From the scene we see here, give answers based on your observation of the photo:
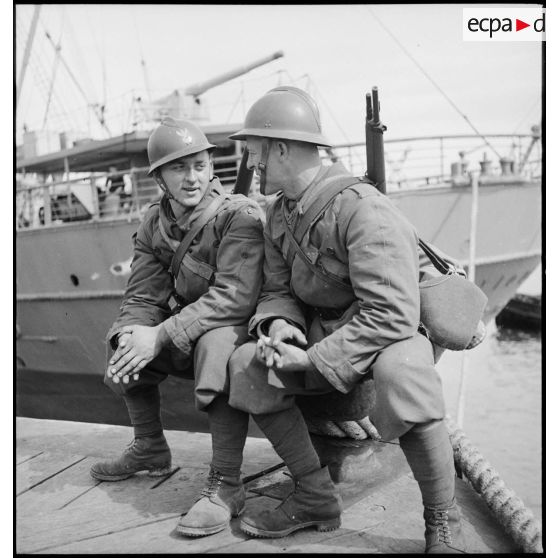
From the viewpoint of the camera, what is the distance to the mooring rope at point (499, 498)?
7.06ft

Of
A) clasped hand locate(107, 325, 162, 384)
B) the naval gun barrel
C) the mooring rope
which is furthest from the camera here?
the naval gun barrel

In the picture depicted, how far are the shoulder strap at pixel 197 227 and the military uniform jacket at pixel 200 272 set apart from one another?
0.7 inches

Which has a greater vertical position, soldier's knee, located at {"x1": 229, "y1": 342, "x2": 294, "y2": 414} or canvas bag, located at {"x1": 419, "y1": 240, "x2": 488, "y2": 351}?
canvas bag, located at {"x1": 419, "y1": 240, "x2": 488, "y2": 351}

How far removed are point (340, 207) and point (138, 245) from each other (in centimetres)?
111

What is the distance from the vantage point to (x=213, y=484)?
2381mm

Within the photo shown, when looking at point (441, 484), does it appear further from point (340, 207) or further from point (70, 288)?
point (70, 288)

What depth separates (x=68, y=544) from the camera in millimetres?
2311

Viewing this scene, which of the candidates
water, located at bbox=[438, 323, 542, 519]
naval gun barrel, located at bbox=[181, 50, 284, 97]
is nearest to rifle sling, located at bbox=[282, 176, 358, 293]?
water, located at bbox=[438, 323, 542, 519]

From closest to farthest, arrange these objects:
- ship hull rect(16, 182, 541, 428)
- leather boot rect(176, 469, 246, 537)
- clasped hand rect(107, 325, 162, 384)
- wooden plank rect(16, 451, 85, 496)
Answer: leather boot rect(176, 469, 246, 537)
clasped hand rect(107, 325, 162, 384)
wooden plank rect(16, 451, 85, 496)
ship hull rect(16, 182, 541, 428)

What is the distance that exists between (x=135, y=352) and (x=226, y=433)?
45cm

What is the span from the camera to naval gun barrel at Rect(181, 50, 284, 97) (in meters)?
9.75

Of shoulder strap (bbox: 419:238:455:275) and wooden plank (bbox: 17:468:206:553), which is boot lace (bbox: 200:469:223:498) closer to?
wooden plank (bbox: 17:468:206:553)

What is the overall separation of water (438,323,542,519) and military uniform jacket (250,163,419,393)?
10.5 ft

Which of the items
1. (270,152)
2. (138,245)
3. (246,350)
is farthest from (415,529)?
(138,245)
